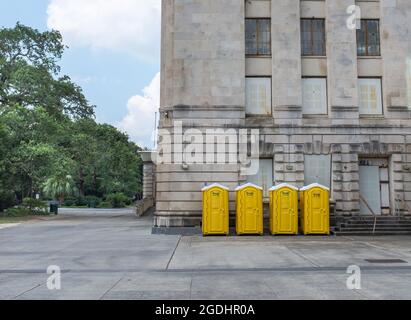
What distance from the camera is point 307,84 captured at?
2280cm

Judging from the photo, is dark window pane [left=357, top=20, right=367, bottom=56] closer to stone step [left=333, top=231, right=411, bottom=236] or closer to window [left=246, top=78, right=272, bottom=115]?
window [left=246, top=78, right=272, bottom=115]

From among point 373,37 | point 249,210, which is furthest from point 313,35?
point 249,210

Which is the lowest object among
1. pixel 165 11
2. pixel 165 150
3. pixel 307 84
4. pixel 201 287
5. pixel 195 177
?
pixel 201 287

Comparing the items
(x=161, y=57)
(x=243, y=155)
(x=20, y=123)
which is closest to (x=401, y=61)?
(x=243, y=155)

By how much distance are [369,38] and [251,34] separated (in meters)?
6.31

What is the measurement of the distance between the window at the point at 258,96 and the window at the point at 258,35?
165cm

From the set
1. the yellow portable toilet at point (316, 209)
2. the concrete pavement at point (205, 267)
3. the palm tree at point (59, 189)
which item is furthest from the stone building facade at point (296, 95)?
the palm tree at point (59, 189)

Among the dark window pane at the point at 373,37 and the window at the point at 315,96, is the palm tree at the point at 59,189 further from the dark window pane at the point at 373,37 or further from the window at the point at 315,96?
the dark window pane at the point at 373,37

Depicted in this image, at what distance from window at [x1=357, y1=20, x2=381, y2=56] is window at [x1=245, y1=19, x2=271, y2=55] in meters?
4.85

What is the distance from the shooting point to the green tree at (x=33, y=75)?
4238 cm

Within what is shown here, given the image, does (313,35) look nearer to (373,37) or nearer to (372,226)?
(373,37)

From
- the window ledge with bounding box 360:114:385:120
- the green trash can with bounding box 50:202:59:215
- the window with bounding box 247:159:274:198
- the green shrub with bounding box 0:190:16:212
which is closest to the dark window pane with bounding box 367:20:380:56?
the window ledge with bounding box 360:114:385:120
